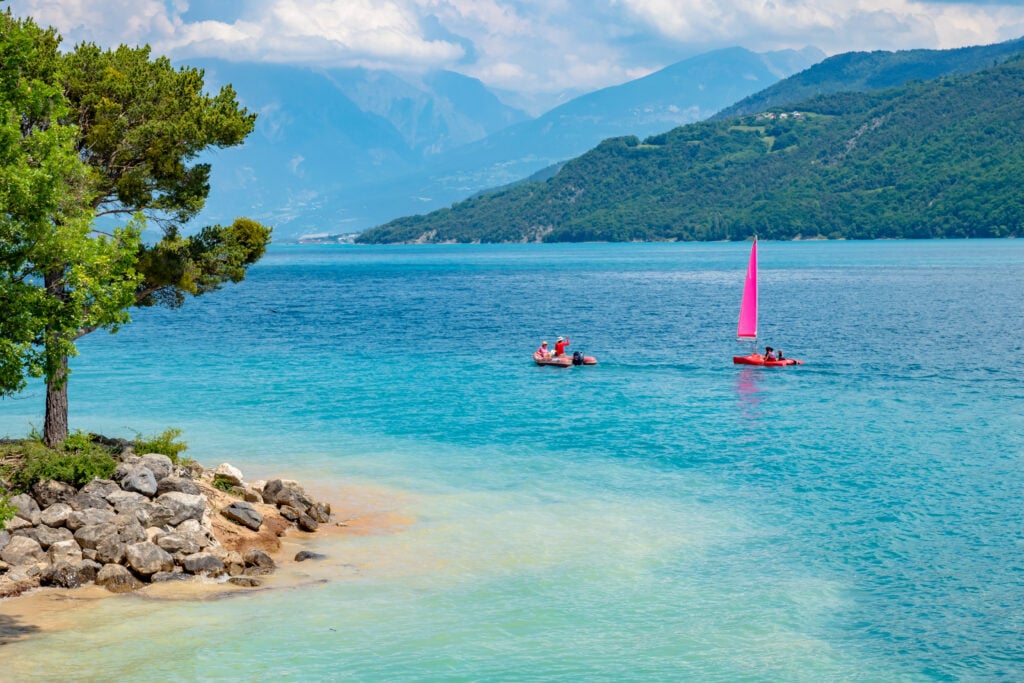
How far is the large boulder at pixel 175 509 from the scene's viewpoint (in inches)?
989

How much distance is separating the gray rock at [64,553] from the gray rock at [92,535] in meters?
0.21

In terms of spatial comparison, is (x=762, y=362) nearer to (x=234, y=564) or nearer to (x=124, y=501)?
(x=234, y=564)

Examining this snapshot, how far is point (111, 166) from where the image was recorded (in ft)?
96.1

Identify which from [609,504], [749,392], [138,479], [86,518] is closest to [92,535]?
[86,518]

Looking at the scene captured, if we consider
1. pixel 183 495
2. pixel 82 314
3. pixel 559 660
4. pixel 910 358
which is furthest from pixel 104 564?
pixel 910 358

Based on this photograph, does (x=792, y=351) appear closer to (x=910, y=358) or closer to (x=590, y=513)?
(x=910, y=358)

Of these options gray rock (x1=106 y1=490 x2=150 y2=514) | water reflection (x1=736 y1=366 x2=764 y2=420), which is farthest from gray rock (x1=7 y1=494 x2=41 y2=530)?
water reflection (x1=736 y1=366 x2=764 y2=420)

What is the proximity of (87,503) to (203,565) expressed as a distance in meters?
3.49

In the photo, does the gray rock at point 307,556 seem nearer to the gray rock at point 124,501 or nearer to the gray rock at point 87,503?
the gray rock at point 124,501

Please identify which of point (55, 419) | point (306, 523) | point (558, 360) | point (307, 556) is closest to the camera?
point (307, 556)

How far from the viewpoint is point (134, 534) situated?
2428 cm

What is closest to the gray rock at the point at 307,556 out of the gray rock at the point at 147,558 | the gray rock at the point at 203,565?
the gray rock at the point at 203,565

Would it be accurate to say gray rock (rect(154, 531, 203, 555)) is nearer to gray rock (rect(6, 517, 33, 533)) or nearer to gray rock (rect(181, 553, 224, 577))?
gray rock (rect(181, 553, 224, 577))

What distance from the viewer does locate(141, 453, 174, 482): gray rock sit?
26.9m
